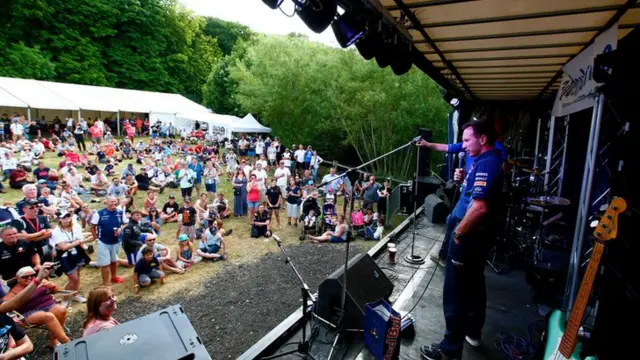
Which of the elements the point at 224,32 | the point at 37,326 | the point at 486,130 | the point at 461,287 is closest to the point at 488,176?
the point at 486,130

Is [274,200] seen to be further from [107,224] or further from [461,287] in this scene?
[461,287]

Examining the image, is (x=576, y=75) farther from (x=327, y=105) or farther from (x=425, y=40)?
→ (x=327, y=105)

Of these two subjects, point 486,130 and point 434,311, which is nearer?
point 486,130

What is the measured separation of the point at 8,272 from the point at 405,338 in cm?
499

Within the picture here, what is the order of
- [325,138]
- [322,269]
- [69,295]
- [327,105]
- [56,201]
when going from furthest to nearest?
[325,138] → [327,105] → [56,201] → [322,269] → [69,295]

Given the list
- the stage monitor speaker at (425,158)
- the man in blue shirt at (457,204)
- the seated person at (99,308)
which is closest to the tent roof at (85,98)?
the seated person at (99,308)

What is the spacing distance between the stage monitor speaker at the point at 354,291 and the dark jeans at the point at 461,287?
2.58 ft

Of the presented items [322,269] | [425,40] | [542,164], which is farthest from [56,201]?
[542,164]

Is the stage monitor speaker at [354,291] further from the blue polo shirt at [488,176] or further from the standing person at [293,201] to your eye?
the standing person at [293,201]

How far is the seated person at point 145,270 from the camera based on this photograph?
5781mm

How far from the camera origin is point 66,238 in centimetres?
544

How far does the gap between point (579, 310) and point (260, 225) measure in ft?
23.7

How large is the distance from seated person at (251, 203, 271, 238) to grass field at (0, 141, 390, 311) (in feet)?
0.70

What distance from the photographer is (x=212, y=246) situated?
7.22 metres
